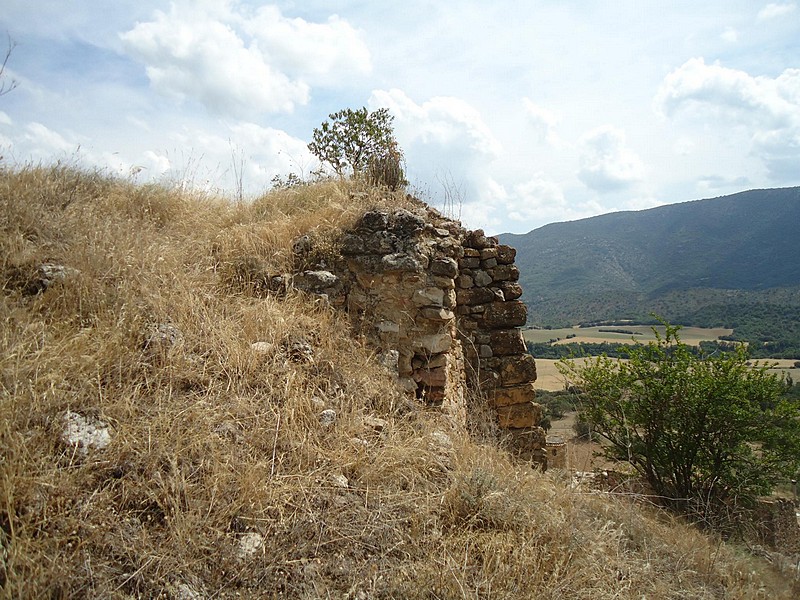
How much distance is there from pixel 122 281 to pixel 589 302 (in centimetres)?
7362

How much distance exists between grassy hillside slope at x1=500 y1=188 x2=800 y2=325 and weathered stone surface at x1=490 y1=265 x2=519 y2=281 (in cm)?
5388

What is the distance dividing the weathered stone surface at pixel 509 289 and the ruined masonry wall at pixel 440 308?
1 cm

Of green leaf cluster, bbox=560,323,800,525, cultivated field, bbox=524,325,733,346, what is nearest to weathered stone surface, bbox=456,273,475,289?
green leaf cluster, bbox=560,323,800,525

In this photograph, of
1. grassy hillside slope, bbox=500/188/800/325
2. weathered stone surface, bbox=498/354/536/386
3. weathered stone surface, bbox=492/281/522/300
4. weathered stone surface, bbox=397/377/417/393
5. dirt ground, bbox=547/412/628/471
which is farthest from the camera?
grassy hillside slope, bbox=500/188/800/325

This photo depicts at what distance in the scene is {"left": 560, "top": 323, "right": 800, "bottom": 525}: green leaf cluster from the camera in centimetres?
930

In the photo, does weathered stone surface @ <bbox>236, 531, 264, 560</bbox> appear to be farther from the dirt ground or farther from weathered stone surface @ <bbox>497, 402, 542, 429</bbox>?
the dirt ground

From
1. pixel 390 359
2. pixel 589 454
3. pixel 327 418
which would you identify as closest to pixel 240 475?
pixel 327 418

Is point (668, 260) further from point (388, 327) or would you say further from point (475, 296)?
point (388, 327)

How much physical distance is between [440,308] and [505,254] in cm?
148

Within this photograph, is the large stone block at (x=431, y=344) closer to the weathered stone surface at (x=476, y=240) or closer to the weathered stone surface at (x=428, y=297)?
the weathered stone surface at (x=428, y=297)

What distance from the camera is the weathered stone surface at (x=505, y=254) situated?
5.75 metres

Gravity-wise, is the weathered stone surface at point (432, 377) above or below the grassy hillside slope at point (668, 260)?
below

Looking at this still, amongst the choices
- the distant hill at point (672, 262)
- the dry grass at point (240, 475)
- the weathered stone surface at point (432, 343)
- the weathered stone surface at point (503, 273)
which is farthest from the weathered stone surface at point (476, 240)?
the distant hill at point (672, 262)

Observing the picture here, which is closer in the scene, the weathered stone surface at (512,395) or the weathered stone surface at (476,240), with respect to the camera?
the weathered stone surface at (512,395)
